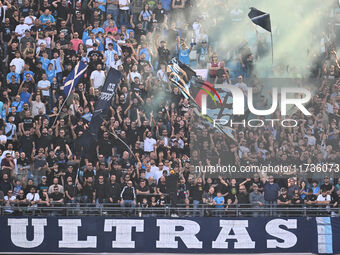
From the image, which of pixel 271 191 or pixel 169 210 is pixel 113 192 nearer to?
pixel 169 210

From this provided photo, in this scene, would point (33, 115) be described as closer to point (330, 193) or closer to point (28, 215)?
point (28, 215)

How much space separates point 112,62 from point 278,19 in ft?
18.5

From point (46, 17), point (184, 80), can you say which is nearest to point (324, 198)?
point (184, 80)

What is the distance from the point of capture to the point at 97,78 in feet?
76.4

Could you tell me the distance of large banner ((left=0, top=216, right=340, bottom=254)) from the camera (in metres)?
19.7

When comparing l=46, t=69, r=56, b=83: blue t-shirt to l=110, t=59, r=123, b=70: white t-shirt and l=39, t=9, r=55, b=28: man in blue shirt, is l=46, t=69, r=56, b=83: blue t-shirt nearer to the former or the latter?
l=110, t=59, r=123, b=70: white t-shirt

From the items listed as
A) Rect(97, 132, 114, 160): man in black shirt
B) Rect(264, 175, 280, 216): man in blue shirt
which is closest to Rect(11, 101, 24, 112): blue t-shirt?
Rect(97, 132, 114, 160): man in black shirt

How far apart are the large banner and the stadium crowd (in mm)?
557

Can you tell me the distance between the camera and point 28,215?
2006cm

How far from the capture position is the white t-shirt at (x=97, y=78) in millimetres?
23266

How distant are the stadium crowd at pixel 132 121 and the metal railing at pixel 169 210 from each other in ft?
0.44

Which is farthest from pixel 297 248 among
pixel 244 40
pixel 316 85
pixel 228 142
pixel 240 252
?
pixel 244 40

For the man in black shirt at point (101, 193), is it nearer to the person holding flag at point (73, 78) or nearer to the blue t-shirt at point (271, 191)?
the person holding flag at point (73, 78)

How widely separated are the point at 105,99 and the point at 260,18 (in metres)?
6.09
